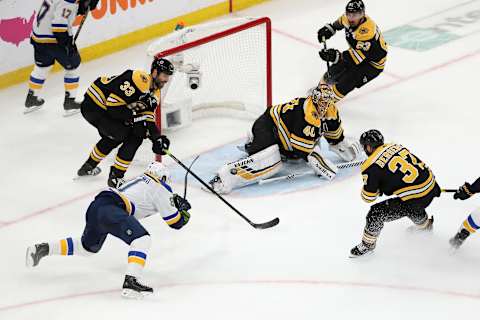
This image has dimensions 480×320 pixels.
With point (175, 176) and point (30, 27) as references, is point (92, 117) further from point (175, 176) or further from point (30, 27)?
point (30, 27)

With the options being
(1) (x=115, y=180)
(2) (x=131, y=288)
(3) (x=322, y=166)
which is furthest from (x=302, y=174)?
(2) (x=131, y=288)

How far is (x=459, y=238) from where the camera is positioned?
5914 mm

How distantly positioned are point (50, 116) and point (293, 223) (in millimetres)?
2414

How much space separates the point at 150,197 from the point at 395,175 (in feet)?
4.40

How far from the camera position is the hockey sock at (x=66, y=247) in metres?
5.76

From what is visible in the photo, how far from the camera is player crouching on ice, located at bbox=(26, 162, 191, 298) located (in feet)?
18.1

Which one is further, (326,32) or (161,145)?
(326,32)

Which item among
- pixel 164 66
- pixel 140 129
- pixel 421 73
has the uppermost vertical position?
pixel 164 66

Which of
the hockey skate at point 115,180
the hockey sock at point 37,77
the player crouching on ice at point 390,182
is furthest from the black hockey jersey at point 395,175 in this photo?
the hockey sock at point 37,77

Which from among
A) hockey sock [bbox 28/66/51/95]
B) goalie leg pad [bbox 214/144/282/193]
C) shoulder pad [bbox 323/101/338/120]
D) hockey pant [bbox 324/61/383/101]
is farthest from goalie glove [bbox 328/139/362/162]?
hockey sock [bbox 28/66/51/95]

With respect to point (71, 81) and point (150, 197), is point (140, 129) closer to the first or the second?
point (150, 197)

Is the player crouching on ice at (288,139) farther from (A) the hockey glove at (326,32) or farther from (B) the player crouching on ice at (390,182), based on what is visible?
(A) the hockey glove at (326,32)

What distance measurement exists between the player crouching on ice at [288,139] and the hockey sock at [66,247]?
121cm

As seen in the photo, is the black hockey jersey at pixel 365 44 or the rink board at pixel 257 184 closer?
the rink board at pixel 257 184
